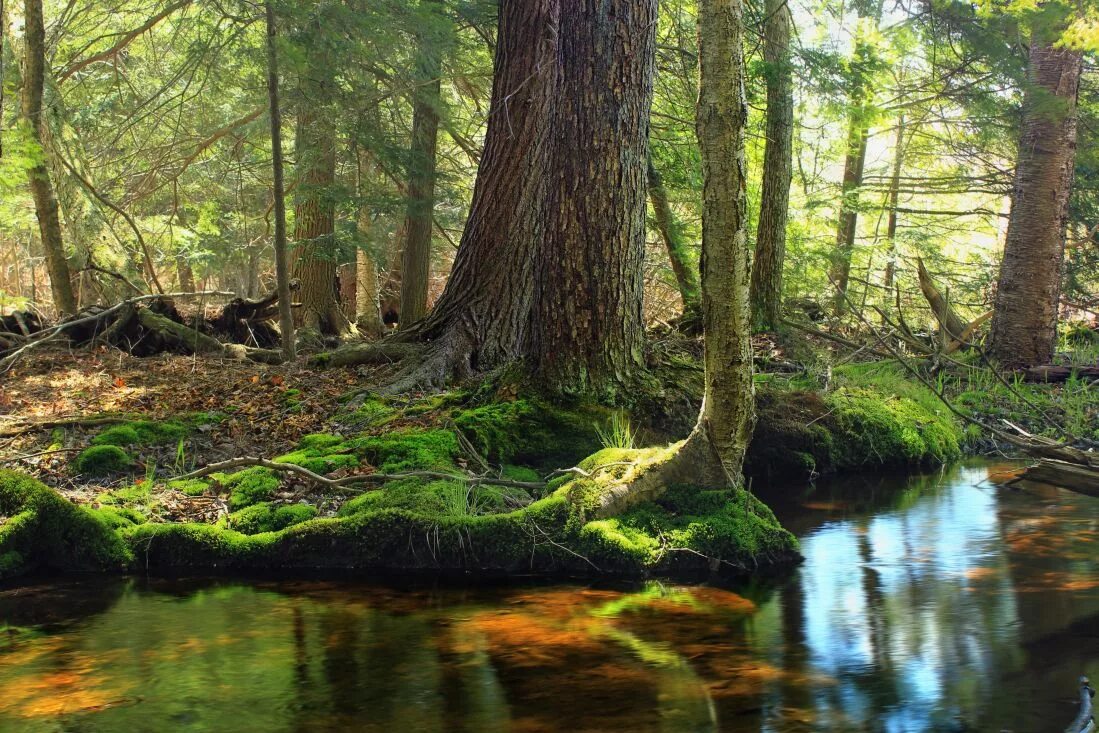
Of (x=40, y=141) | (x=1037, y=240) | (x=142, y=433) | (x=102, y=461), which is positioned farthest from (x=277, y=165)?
(x=1037, y=240)

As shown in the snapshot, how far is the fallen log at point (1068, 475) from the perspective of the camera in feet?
15.7

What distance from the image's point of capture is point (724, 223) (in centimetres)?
496

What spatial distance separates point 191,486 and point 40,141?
21.8 ft

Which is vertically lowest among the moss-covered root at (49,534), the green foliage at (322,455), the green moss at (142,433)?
the moss-covered root at (49,534)

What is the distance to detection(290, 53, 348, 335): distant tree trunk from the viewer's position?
9484 mm

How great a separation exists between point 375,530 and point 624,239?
3.01 metres

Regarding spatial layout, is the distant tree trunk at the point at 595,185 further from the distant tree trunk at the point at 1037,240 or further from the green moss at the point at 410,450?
the distant tree trunk at the point at 1037,240

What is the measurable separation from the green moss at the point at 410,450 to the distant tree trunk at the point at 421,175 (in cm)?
501

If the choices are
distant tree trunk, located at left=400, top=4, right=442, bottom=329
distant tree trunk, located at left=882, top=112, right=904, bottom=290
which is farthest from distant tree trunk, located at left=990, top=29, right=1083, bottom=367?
distant tree trunk, located at left=400, top=4, right=442, bottom=329

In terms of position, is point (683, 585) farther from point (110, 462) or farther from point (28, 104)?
point (28, 104)

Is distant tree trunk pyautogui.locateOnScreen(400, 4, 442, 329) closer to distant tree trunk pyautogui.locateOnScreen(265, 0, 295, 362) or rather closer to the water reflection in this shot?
distant tree trunk pyautogui.locateOnScreen(265, 0, 295, 362)

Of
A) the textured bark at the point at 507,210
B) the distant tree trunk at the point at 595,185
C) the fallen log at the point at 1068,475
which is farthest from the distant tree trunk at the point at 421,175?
the fallen log at the point at 1068,475

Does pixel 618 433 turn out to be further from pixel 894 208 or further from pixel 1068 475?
pixel 894 208

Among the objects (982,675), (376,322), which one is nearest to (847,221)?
(376,322)
